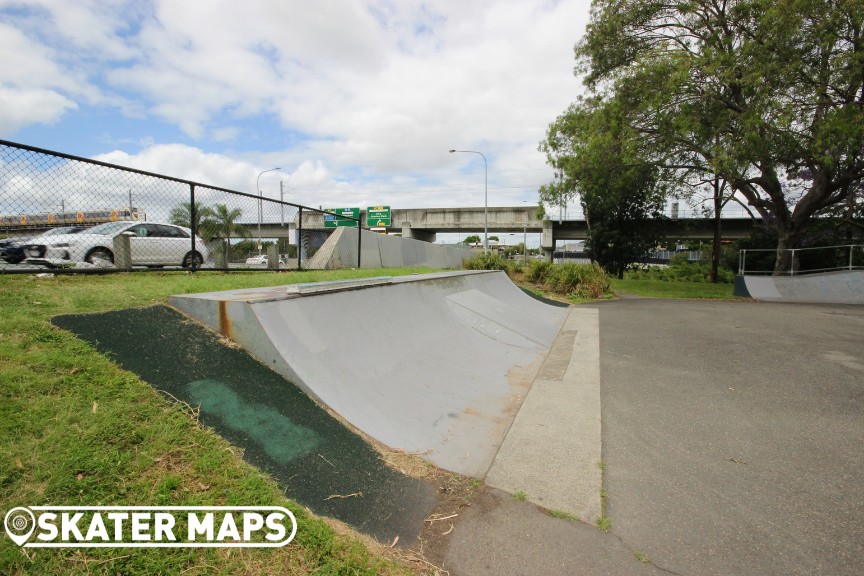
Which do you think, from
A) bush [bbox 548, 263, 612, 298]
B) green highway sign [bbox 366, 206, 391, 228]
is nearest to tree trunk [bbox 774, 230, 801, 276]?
bush [bbox 548, 263, 612, 298]

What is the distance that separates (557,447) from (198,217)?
788 centimetres

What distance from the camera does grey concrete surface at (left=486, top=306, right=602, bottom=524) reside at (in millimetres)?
2865

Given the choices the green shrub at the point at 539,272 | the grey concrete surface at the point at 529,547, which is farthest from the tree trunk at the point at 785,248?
the grey concrete surface at the point at 529,547

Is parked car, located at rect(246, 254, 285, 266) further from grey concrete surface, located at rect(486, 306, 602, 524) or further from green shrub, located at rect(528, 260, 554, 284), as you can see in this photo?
green shrub, located at rect(528, 260, 554, 284)

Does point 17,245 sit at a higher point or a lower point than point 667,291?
higher

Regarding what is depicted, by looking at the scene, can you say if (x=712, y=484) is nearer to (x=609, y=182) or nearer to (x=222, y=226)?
(x=222, y=226)

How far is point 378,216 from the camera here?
41.5 meters

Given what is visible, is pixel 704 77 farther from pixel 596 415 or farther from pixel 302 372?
pixel 302 372

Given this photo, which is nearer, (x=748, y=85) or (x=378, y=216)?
(x=748, y=85)

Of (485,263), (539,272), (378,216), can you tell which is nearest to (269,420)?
(539,272)

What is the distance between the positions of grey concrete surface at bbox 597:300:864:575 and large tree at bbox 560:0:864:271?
34.2 feet

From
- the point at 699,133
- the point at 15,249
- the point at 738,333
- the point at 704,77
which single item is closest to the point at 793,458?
the point at 738,333

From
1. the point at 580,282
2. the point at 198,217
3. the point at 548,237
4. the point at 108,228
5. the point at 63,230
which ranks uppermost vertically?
the point at 548,237

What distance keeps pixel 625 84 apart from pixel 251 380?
1897cm
